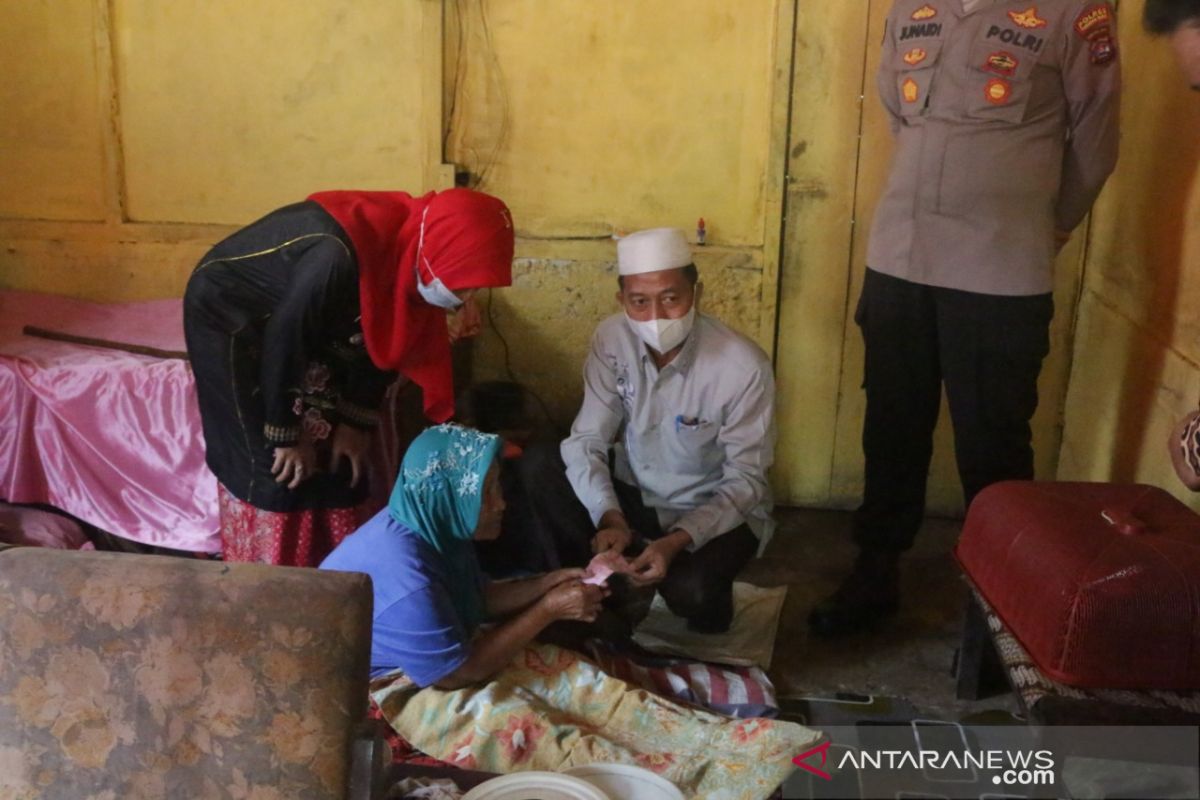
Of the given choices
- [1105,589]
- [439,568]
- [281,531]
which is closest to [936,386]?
[1105,589]

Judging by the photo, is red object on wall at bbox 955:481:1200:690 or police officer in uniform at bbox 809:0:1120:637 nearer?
red object on wall at bbox 955:481:1200:690

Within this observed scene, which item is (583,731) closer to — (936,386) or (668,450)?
(668,450)

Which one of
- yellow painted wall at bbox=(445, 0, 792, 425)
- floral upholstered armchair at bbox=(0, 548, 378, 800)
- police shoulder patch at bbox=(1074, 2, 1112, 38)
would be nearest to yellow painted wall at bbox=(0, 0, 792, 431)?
yellow painted wall at bbox=(445, 0, 792, 425)

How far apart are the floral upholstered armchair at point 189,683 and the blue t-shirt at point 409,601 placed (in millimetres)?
512

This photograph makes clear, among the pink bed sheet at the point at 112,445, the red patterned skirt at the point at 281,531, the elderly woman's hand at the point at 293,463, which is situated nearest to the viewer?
the elderly woman's hand at the point at 293,463

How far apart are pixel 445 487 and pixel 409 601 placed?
0.23 meters

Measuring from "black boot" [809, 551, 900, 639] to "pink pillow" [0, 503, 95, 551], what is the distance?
2102mm

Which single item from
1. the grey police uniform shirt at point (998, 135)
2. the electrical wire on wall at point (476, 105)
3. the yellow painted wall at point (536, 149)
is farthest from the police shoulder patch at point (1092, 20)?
the electrical wire on wall at point (476, 105)

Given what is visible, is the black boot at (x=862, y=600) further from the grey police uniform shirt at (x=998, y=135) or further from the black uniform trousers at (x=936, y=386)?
the grey police uniform shirt at (x=998, y=135)

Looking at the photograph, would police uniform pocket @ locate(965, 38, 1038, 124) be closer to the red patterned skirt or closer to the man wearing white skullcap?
the man wearing white skullcap

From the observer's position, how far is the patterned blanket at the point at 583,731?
6.59 feet

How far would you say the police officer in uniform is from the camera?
242 centimetres

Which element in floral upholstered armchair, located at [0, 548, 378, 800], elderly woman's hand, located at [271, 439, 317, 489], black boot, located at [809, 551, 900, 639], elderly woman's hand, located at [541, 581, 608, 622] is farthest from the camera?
black boot, located at [809, 551, 900, 639]

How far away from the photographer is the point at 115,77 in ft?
12.0
